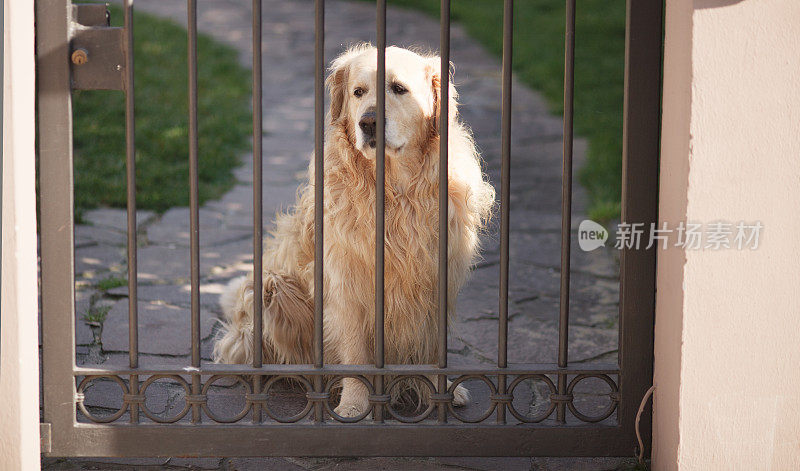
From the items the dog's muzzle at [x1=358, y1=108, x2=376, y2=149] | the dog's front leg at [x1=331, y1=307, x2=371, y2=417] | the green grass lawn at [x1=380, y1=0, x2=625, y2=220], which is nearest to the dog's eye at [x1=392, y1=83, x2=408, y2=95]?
the dog's muzzle at [x1=358, y1=108, x2=376, y2=149]

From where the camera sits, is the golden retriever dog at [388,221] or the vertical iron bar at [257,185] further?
the golden retriever dog at [388,221]

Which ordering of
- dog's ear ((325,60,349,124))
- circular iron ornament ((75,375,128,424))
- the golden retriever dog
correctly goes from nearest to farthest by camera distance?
circular iron ornament ((75,375,128,424))
the golden retriever dog
dog's ear ((325,60,349,124))

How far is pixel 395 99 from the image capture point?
121 inches

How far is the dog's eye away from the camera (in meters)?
3.09

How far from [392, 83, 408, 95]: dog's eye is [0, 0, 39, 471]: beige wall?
46.8 inches

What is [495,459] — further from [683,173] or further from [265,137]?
[265,137]

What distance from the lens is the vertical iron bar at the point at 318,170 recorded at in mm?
2619

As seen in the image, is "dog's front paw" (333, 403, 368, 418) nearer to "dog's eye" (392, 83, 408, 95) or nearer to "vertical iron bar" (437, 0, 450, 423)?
"vertical iron bar" (437, 0, 450, 423)

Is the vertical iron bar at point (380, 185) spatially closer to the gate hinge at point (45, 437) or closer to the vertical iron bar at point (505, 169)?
the vertical iron bar at point (505, 169)

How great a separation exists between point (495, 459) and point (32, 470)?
4.90 ft

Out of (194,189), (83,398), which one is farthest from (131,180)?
(83,398)

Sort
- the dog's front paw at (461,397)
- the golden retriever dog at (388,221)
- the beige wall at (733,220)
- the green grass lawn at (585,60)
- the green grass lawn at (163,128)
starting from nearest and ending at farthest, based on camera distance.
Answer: the beige wall at (733,220) < the golden retriever dog at (388,221) < the dog's front paw at (461,397) < the green grass lawn at (163,128) < the green grass lawn at (585,60)

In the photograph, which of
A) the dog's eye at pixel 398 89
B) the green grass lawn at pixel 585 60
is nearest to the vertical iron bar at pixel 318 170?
the dog's eye at pixel 398 89

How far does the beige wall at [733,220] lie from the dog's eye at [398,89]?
0.91 meters
